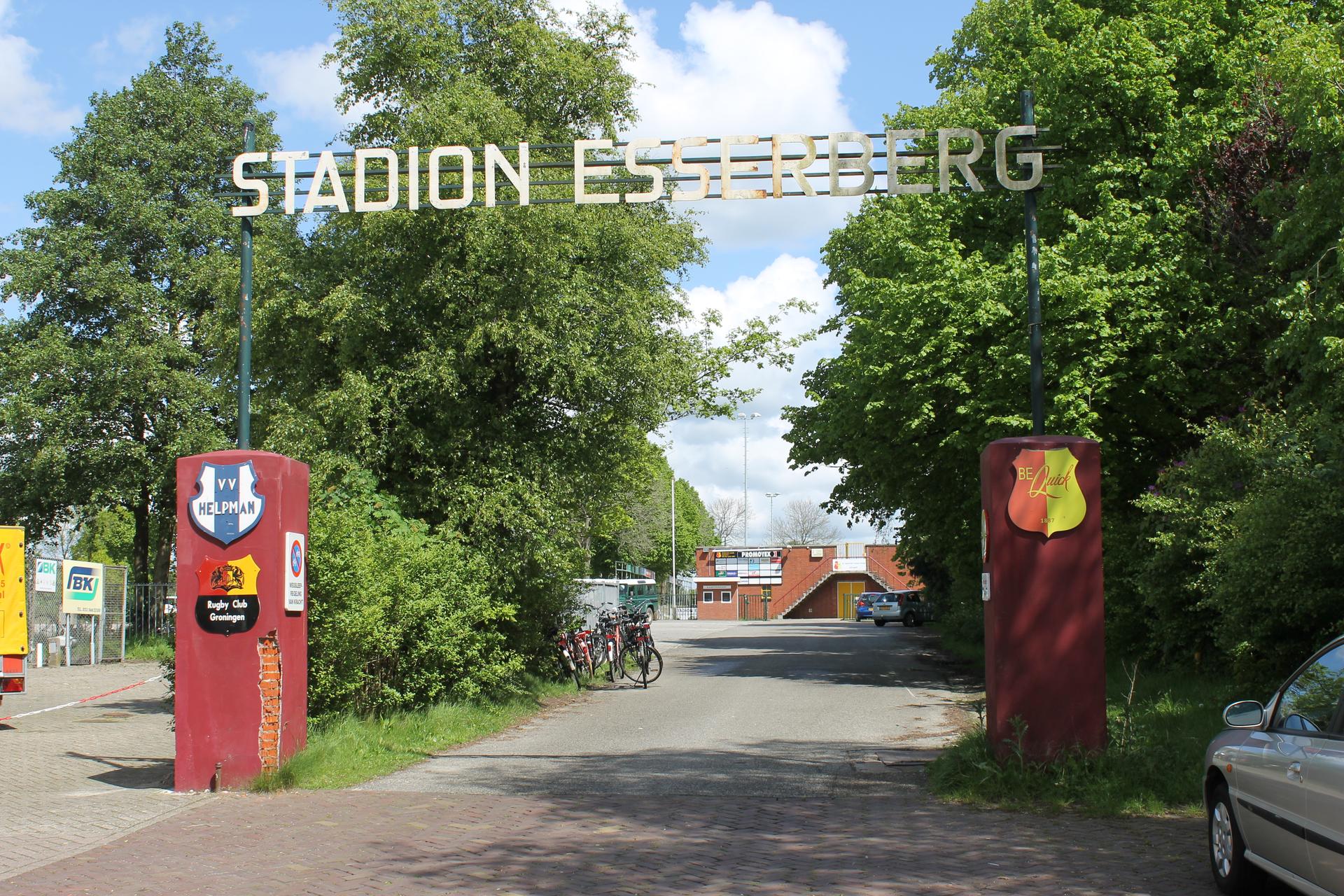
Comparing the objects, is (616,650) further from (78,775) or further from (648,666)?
(78,775)

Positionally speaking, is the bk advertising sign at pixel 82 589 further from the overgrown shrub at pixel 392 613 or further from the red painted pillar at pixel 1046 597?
the red painted pillar at pixel 1046 597

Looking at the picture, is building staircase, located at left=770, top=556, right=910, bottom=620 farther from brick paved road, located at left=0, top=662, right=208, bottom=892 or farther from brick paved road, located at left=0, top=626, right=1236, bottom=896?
brick paved road, located at left=0, top=626, right=1236, bottom=896

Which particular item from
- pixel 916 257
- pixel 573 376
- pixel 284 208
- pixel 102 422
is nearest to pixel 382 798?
pixel 284 208

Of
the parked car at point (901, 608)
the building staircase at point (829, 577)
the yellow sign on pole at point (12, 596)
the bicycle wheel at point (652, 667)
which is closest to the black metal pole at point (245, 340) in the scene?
the yellow sign on pole at point (12, 596)

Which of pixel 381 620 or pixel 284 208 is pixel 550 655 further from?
pixel 284 208

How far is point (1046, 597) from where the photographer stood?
9.66 metres

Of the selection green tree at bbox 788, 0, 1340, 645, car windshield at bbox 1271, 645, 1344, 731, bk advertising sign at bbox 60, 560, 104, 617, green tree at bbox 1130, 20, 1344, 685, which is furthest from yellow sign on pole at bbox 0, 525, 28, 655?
car windshield at bbox 1271, 645, 1344, 731

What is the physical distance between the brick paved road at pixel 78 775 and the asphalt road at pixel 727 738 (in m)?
2.07

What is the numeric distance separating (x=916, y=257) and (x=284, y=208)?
1157 cm

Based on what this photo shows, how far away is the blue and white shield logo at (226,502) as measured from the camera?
10258mm

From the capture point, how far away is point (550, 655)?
19266 millimetres

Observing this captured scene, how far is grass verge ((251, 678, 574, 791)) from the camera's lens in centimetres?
1021

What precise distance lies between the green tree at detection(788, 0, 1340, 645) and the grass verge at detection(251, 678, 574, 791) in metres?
9.09

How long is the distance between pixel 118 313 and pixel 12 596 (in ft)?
62.5
